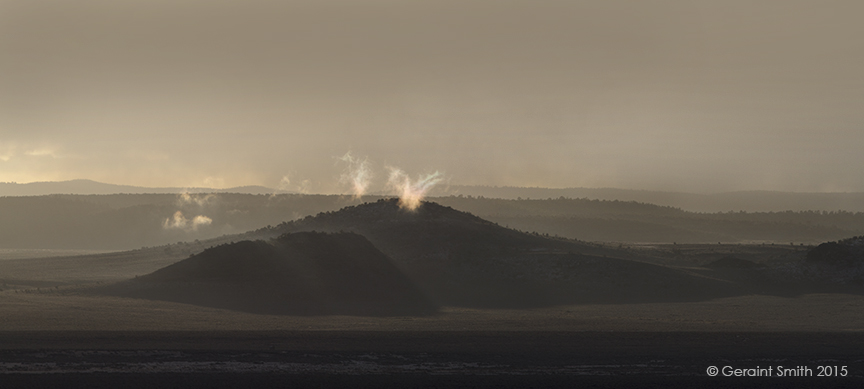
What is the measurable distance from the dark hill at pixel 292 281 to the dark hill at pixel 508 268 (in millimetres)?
3501

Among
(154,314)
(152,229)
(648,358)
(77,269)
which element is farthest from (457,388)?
(152,229)

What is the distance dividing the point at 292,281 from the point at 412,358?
56.7ft

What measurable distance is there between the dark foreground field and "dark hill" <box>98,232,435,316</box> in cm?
976

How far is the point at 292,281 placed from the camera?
3522 cm

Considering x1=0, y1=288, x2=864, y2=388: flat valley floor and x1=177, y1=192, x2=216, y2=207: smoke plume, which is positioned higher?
x1=177, y1=192, x2=216, y2=207: smoke plume

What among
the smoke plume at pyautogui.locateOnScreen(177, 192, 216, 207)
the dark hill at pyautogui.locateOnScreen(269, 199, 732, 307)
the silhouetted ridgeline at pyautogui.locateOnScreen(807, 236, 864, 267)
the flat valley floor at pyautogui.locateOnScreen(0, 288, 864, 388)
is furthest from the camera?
the smoke plume at pyautogui.locateOnScreen(177, 192, 216, 207)

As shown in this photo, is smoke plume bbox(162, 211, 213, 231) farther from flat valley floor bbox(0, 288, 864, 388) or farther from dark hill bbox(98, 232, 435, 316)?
flat valley floor bbox(0, 288, 864, 388)

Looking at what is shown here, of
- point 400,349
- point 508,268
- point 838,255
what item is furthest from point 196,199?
point 400,349

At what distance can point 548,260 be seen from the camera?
43.6 m

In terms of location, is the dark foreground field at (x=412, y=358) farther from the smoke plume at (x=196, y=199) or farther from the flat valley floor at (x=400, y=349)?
the smoke plume at (x=196, y=199)

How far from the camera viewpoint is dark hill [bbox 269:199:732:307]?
38.6m

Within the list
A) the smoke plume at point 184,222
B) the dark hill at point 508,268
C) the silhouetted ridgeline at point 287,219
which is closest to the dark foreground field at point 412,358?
the dark hill at point 508,268

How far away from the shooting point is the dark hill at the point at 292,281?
3244cm

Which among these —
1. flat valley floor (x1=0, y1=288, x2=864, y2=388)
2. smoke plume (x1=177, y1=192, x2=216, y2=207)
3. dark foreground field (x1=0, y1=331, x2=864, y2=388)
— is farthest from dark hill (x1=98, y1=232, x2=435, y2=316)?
smoke plume (x1=177, y1=192, x2=216, y2=207)
